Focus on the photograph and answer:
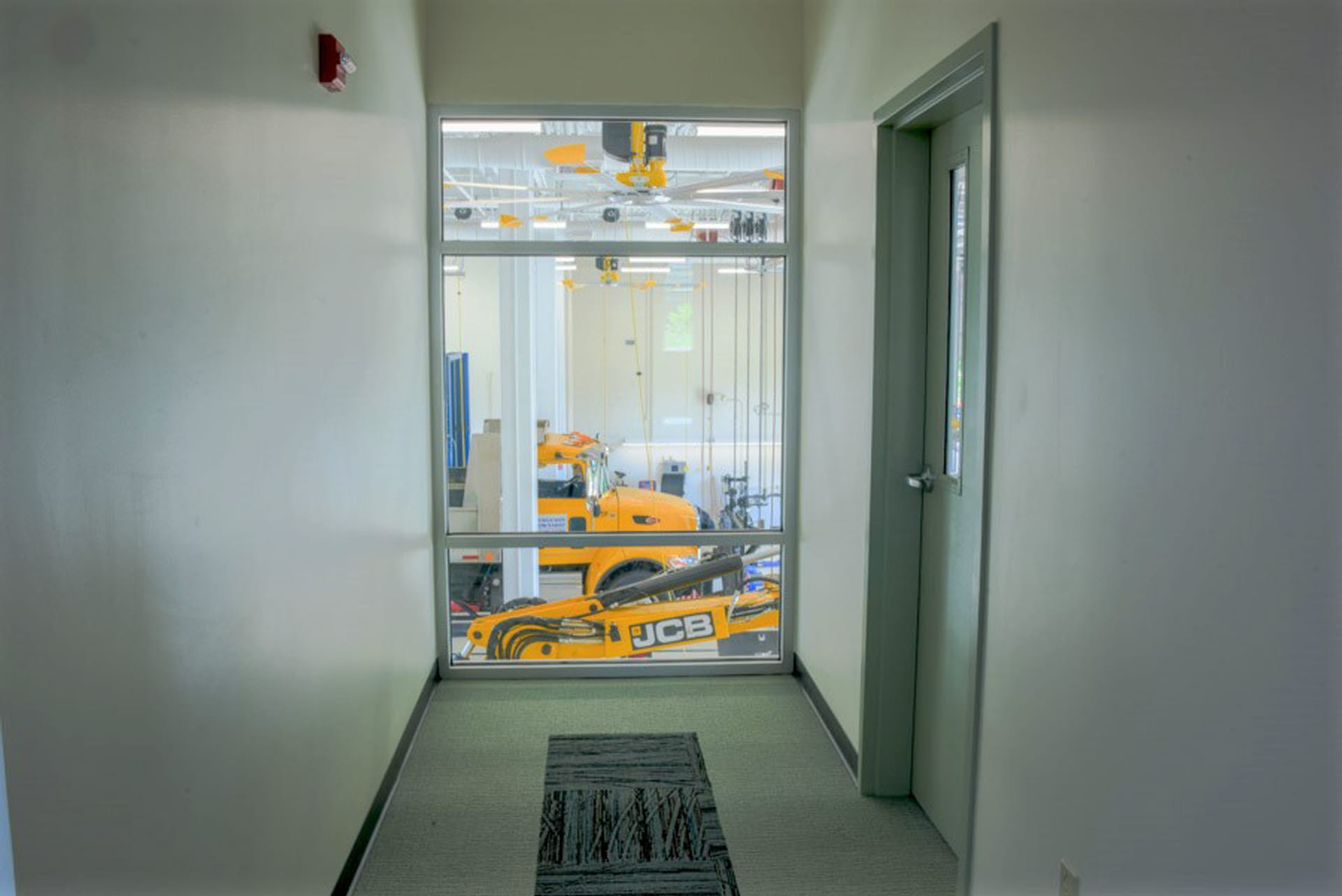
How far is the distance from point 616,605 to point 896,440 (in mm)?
1802

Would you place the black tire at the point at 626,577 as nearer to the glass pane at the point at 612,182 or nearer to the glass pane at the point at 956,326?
the glass pane at the point at 612,182

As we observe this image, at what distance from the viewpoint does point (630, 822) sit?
3250mm

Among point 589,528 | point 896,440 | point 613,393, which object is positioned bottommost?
point 589,528

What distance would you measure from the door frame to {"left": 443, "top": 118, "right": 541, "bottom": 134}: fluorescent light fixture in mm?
1773

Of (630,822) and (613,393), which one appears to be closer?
(630,822)

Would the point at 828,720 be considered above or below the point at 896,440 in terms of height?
below

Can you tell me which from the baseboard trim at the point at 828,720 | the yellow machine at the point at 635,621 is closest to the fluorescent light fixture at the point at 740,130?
the yellow machine at the point at 635,621

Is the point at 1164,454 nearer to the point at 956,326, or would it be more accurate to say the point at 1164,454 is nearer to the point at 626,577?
the point at 956,326

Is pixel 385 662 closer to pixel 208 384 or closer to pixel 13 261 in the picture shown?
pixel 208 384

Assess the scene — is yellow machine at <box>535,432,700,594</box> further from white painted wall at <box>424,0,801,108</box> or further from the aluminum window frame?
white painted wall at <box>424,0,801,108</box>

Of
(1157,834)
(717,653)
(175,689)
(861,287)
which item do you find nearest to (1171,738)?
(1157,834)

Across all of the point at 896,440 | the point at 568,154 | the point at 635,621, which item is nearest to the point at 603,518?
the point at 635,621

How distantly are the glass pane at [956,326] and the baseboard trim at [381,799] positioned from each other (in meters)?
2.01

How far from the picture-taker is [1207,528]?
1492mm
